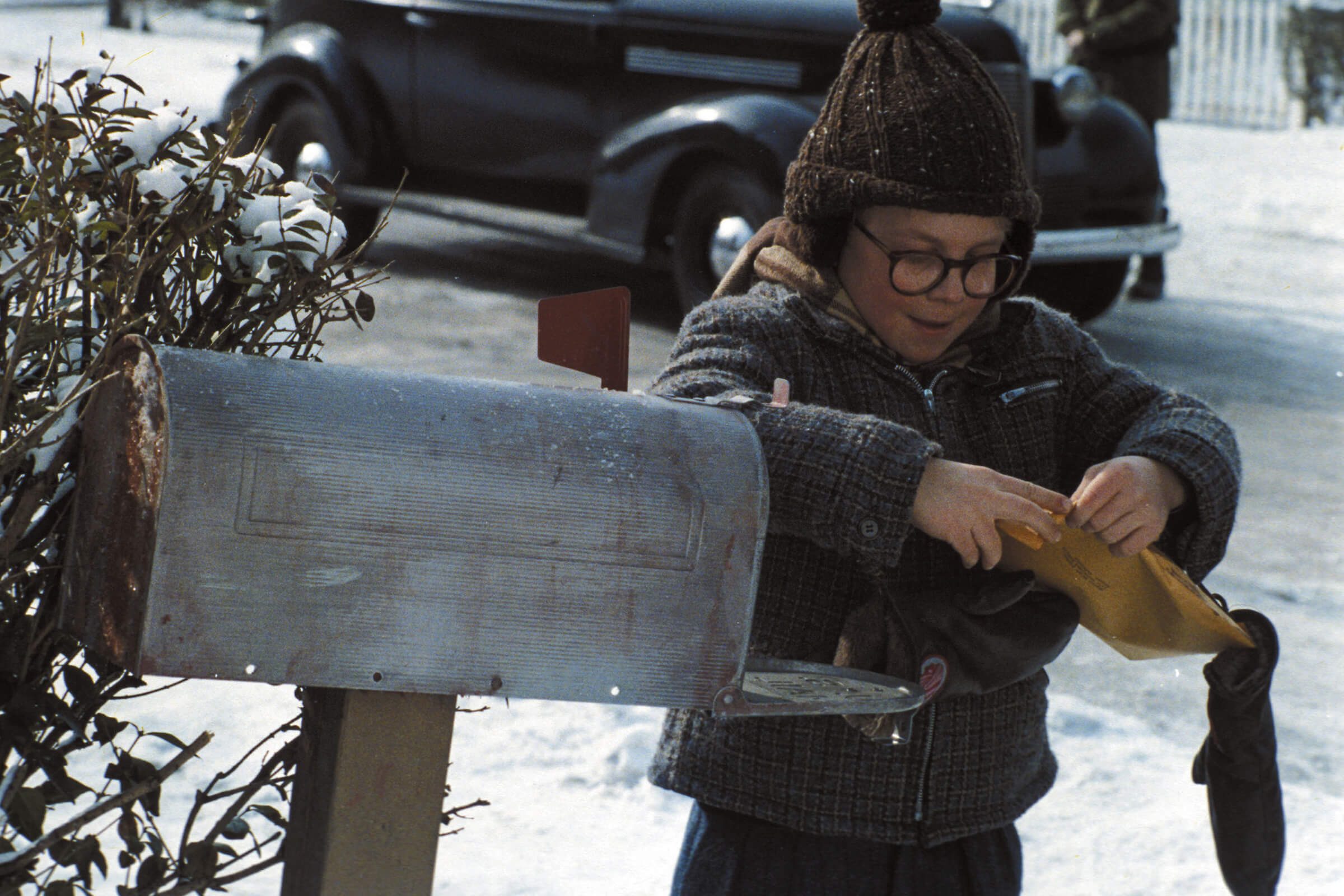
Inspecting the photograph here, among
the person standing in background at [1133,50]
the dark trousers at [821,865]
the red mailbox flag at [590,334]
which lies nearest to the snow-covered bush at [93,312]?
the red mailbox flag at [590,334]

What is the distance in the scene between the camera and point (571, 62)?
6816 millimetres

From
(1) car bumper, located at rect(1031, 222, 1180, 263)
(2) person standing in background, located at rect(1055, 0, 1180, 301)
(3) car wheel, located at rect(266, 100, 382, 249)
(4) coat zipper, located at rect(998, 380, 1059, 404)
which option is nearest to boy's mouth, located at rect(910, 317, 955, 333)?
(4) coat zipper, located at rect(998, 380, 1059, 404)

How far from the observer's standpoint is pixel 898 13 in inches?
67.8

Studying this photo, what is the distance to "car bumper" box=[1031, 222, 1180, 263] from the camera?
20.6 ft

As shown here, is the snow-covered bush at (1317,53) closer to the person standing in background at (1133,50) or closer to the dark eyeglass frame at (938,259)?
the person standing in background at (1133,50)

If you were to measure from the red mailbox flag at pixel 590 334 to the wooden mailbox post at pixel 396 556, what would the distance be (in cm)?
14

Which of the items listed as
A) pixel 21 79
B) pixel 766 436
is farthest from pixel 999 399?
pixel 21 79

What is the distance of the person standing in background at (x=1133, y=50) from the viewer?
27.2 feet

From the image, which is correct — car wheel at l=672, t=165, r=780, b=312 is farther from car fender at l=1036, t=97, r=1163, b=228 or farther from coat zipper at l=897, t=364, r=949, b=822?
coat zipper at l=897, t=364, r=949, b=822

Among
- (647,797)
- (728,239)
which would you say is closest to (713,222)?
(728,239)

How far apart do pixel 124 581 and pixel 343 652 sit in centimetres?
16

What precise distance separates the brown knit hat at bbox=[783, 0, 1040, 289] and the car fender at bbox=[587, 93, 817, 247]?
4.20 m

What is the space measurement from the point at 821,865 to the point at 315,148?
6080 mm

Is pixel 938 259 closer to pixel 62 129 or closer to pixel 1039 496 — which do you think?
pixel 1039 496
